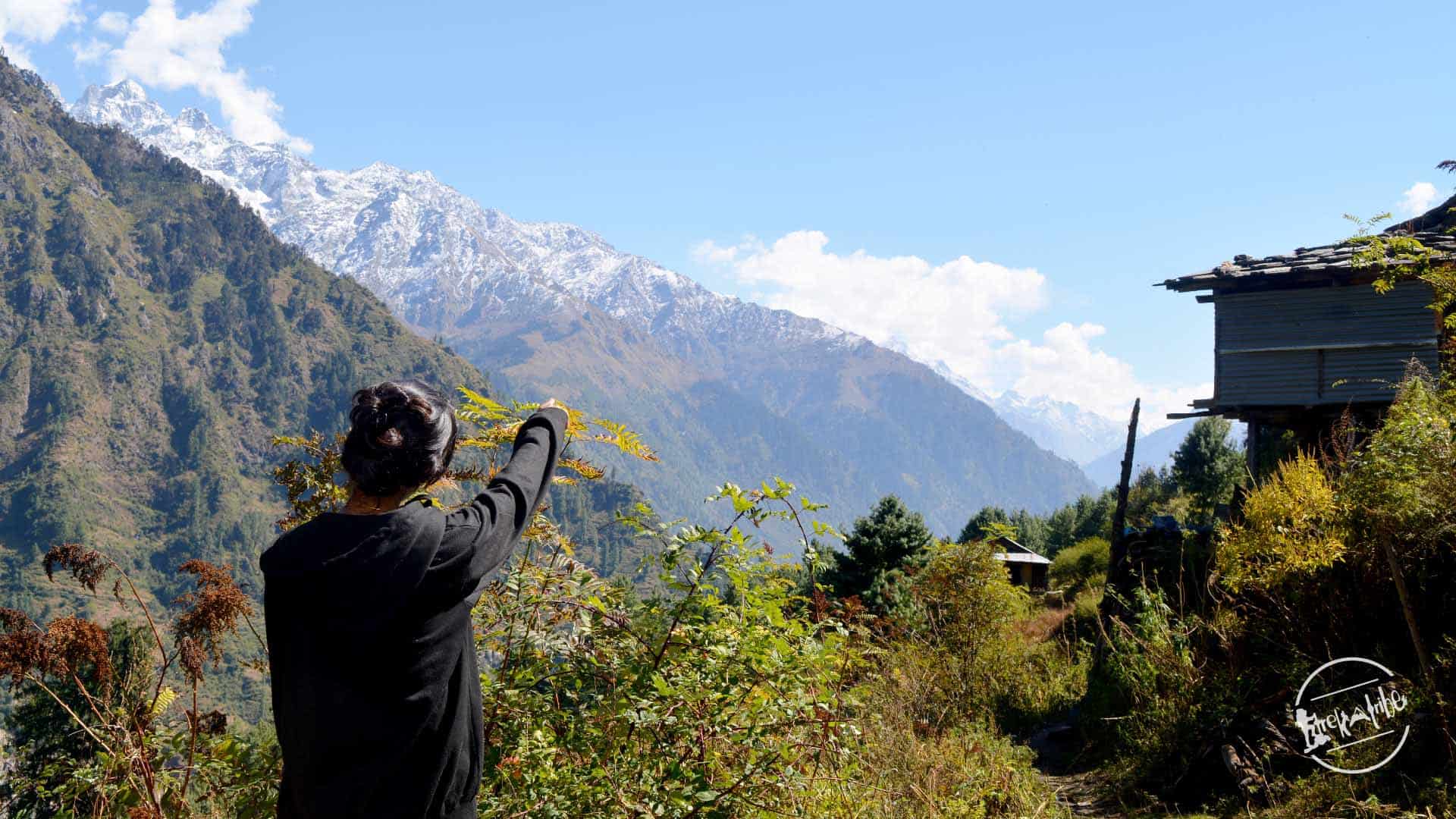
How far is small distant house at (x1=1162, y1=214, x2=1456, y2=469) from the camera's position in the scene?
1550 centimetres

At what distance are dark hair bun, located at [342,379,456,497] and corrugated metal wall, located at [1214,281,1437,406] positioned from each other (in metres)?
17.2

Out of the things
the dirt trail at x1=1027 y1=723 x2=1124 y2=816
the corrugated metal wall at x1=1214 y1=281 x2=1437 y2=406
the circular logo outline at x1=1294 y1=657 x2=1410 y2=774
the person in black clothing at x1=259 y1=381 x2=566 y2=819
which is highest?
the corrugated metal wall at x1=1214 y1=281 x2=1437 y2=406

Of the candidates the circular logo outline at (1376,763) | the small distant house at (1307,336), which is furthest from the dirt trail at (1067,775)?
the small distant house at (1307,336)

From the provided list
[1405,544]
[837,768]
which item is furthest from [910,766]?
[1405,544]

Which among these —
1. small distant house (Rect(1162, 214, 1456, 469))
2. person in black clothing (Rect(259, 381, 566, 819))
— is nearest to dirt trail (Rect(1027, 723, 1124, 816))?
person in black clothing (Rect(259, 381, 566, 819))

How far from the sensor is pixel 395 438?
184cm

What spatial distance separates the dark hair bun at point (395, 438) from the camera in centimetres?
185

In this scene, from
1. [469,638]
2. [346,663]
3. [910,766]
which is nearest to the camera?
[346,663]

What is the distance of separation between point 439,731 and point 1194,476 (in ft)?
139

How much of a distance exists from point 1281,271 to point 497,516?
17.4m

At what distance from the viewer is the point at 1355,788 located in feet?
18.1

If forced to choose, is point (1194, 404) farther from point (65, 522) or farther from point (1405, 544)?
point (65, 522)

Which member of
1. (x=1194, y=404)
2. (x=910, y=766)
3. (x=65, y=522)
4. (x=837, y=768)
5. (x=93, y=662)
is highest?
(x=1194, y=404)

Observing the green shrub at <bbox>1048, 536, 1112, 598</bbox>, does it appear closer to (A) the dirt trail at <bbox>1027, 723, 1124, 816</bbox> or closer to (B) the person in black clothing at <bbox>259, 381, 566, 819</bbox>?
(A) the dirt trail at <bbox>1027, 723, 1124, 816</bbox>
